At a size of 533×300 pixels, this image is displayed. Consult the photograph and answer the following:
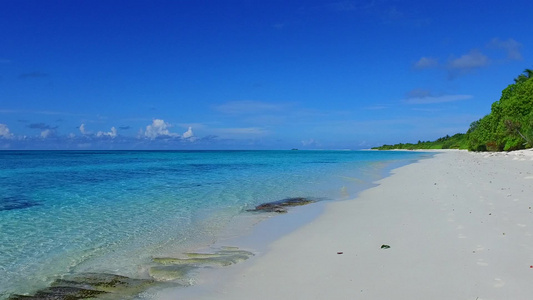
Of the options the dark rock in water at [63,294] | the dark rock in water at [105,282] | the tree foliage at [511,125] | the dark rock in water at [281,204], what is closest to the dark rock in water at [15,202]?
the dark rock in water at [281,204]

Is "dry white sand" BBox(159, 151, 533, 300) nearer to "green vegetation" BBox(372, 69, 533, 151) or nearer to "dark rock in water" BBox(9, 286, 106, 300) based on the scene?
"dark rock in water" BBox(9, 286, 106, 300)

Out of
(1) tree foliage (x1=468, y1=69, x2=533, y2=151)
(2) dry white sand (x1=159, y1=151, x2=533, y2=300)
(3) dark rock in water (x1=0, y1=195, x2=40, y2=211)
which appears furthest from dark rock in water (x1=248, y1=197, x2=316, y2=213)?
(1) tree foliage (x1=468, y1=69, x2=533, y2=151)

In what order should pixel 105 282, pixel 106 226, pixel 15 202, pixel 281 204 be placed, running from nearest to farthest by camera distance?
pixel 105 282 → pixel 106 226 → pixel 281 204 → pixel 15 202

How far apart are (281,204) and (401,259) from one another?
8856mm

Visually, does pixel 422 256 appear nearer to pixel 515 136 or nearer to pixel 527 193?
pixel 527 193

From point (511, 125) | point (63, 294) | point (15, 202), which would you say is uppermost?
point (511, 125)

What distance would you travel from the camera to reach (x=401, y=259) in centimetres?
675

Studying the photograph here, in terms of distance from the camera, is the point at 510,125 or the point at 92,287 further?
the point at 510,125

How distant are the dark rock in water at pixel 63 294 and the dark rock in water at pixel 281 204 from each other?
8404 mm

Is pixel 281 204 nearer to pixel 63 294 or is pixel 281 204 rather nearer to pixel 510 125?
pixel 63 294

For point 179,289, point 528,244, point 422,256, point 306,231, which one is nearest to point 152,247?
point 179,289

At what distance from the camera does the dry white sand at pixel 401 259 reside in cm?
535

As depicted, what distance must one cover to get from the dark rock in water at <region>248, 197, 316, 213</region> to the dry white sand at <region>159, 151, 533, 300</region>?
270cm

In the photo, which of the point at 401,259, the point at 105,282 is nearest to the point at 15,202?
the point at 105,282
